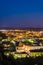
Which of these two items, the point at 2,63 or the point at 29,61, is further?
the point at 29,61

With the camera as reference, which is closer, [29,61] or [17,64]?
[17,64]

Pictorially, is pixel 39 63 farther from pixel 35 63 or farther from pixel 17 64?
pixel 17 64

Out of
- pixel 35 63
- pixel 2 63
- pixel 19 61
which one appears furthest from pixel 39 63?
pixel 2 63

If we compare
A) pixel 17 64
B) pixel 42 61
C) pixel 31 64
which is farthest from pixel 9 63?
pixel 42 61

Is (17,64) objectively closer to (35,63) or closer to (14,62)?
(14,62)

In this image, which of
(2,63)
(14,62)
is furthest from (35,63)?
(2,63)

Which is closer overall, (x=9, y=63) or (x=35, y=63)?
(x=9, y=63)

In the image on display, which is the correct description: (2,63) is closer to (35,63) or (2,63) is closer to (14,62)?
(14,62)
